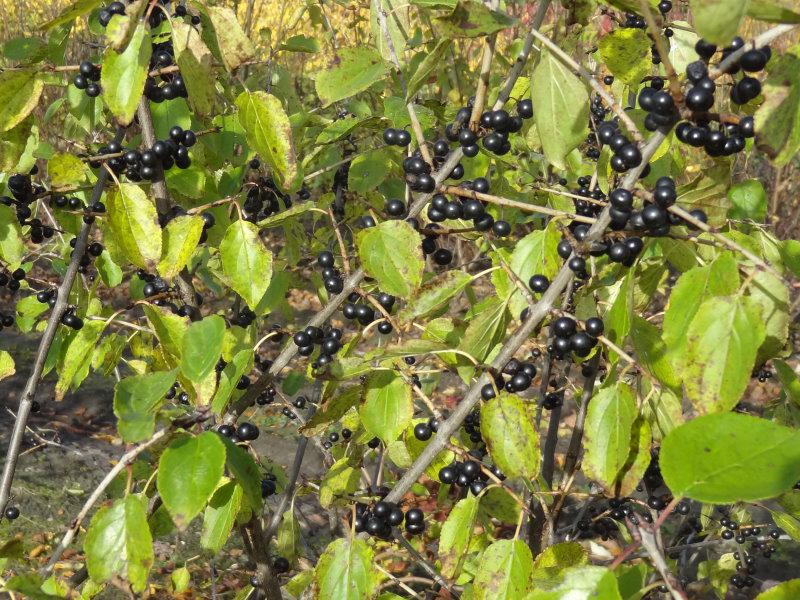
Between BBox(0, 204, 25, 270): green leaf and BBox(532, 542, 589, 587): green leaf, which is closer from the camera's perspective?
BBox(532, 542, 589, 587): green leaf

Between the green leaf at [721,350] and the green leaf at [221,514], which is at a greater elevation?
the green leaf at [721,350]

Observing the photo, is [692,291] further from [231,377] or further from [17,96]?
[17,96]

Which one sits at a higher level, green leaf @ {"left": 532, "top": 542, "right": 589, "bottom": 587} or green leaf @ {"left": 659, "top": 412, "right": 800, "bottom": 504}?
green leaf @ {"left": 659, "top": 412, "right": 800, "bottom": 504}

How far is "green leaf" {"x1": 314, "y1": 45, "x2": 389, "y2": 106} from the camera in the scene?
5.82ft

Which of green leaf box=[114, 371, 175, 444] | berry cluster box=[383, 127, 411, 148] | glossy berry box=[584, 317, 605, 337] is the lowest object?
glossy berry box=[584, 317, 605, 337]

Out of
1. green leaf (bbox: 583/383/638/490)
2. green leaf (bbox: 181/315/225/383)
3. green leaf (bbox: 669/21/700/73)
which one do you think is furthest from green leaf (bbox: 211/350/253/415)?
green leaf (bbox: 669/21/700/73)

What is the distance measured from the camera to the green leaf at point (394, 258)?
5.39 ft

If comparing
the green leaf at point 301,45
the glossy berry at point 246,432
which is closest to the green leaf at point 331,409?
the glossy berry at point 246,432

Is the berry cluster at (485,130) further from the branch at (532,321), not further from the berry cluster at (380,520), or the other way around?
the berry cluster at (380,520)

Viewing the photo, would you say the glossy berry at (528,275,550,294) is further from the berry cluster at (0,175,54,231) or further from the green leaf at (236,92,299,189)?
the berry cluster at (0,175,54,231)

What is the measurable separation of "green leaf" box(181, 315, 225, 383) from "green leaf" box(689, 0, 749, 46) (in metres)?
0.91

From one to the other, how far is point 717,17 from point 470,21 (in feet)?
1.44

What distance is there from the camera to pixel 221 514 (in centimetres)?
181

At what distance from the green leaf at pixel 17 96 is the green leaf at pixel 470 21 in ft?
3.53
